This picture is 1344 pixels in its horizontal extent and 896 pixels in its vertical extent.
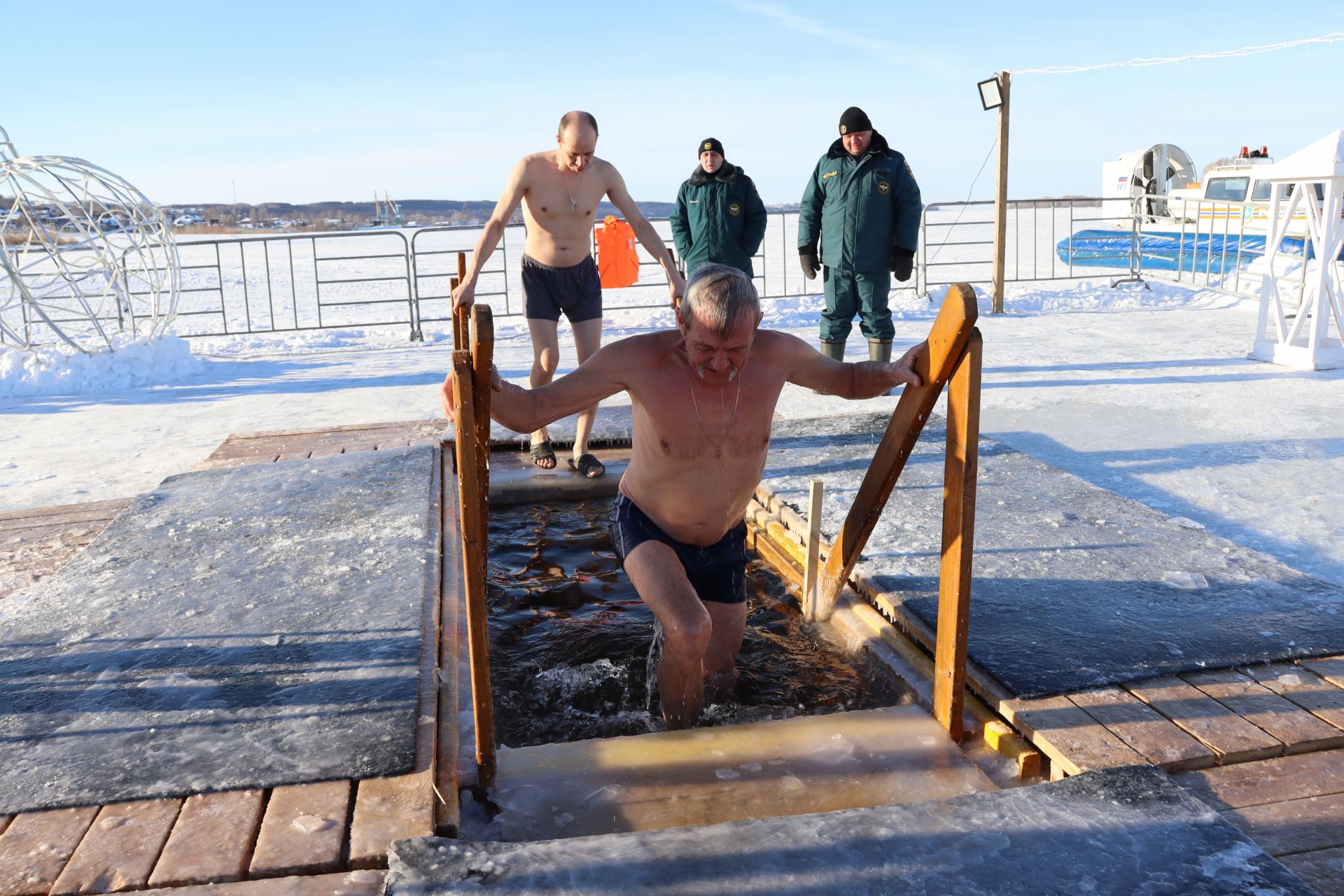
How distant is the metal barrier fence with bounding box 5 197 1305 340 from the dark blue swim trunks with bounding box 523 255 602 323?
3.16 metres

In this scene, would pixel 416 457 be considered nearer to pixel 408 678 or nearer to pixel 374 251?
pixel 408 678

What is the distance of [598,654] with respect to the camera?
3.72m

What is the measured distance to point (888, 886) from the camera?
5.89ft

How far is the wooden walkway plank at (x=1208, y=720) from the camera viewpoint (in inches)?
88.6

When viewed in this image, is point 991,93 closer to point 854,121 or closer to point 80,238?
point 854,121

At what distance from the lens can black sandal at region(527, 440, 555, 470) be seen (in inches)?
217

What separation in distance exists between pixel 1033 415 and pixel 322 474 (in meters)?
4.39

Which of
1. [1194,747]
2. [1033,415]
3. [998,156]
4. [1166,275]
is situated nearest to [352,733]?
[1194,747]

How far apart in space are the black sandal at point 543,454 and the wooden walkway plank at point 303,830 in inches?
134

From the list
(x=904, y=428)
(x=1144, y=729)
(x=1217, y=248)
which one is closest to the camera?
(x=1144, y=729)

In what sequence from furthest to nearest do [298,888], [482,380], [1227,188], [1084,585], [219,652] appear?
[1227,188] < [1084,585] < [219,652] < [482,380] < [298,888]

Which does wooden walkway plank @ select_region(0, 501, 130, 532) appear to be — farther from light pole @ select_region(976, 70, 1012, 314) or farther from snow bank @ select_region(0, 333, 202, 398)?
light pole @ select_region(976, 70, 1012, 314)

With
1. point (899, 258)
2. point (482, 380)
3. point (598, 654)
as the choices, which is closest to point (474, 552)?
point (482, 380)

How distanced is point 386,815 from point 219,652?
1041 mm
